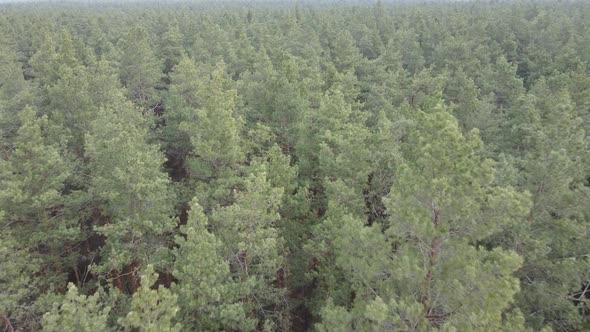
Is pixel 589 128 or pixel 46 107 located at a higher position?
pixel 589 128

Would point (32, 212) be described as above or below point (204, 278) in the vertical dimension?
below

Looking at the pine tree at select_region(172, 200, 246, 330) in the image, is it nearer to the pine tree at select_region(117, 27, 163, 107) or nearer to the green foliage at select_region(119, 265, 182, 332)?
the green foliage at select_region(119, 265, 182, 332)

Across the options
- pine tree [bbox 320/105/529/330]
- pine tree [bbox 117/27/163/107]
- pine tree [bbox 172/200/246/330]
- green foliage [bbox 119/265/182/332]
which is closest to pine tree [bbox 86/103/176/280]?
pine tree [bbox 172/200/246/330]

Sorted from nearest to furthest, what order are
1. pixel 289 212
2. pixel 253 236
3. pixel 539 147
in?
pixel 253 236 < pixel 539 147 < pixel 289 212

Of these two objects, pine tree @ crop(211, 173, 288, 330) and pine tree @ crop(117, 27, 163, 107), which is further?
pine tree @ crop(117, 27, 163, 107)

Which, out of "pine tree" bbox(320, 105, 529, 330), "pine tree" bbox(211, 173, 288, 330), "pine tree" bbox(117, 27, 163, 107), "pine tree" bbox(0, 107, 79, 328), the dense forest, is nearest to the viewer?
"pine tree" bbox(320, 105, 529, 330)

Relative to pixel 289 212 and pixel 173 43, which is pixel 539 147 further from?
pixel 173 43

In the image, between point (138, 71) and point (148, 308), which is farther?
point (138, 71)

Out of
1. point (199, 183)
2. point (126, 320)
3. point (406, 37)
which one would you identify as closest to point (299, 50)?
point (406, 37)

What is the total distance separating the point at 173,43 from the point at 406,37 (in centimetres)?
2406

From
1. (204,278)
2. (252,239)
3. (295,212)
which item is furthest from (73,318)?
(295,212)

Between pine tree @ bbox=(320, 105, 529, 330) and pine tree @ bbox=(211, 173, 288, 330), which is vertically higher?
pine tree @ bbox=(320, 105, 529, 330)

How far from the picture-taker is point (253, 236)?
566 inches

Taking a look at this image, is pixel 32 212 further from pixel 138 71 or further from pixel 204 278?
pixel 138 71
